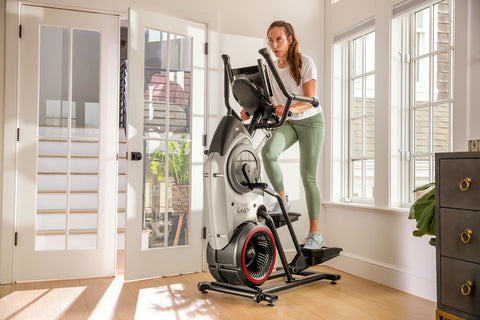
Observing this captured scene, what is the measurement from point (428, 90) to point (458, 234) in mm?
1304

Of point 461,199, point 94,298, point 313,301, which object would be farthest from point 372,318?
point 94,298

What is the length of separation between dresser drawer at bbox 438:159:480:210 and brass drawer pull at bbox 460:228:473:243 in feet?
0.32

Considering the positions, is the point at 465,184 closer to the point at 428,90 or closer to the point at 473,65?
the point at 473,65

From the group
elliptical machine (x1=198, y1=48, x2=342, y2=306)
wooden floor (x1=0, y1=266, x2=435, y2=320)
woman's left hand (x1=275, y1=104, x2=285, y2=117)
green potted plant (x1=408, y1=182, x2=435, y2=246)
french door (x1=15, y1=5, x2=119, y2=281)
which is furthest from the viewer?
french door (x1=15, y1=5, x2=119, y2=281)

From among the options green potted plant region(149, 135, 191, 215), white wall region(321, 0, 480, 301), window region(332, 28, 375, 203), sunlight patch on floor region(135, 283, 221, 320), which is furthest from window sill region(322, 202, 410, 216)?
sunlight patch on floor region(135, 283, 221, 320)

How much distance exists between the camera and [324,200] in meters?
3.65

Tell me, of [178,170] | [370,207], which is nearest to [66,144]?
[178,170]

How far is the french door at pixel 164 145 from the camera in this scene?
308cm

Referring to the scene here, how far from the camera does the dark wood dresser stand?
1.76 meters

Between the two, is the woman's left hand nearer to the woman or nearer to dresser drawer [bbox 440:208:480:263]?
the woman

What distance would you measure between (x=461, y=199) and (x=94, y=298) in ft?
6.69

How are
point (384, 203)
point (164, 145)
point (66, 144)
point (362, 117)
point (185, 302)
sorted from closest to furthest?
point (185, 302)
point (384, 203)
point (66, 144)
point (164, 145)
point (362, 117)

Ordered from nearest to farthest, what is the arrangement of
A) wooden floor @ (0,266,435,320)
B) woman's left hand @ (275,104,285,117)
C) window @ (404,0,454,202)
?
wooden floor @ (0,266,435,320), woman's left hand @ (275,104,285,117), window @ (404,0,454,202)

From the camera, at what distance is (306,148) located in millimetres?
2953
